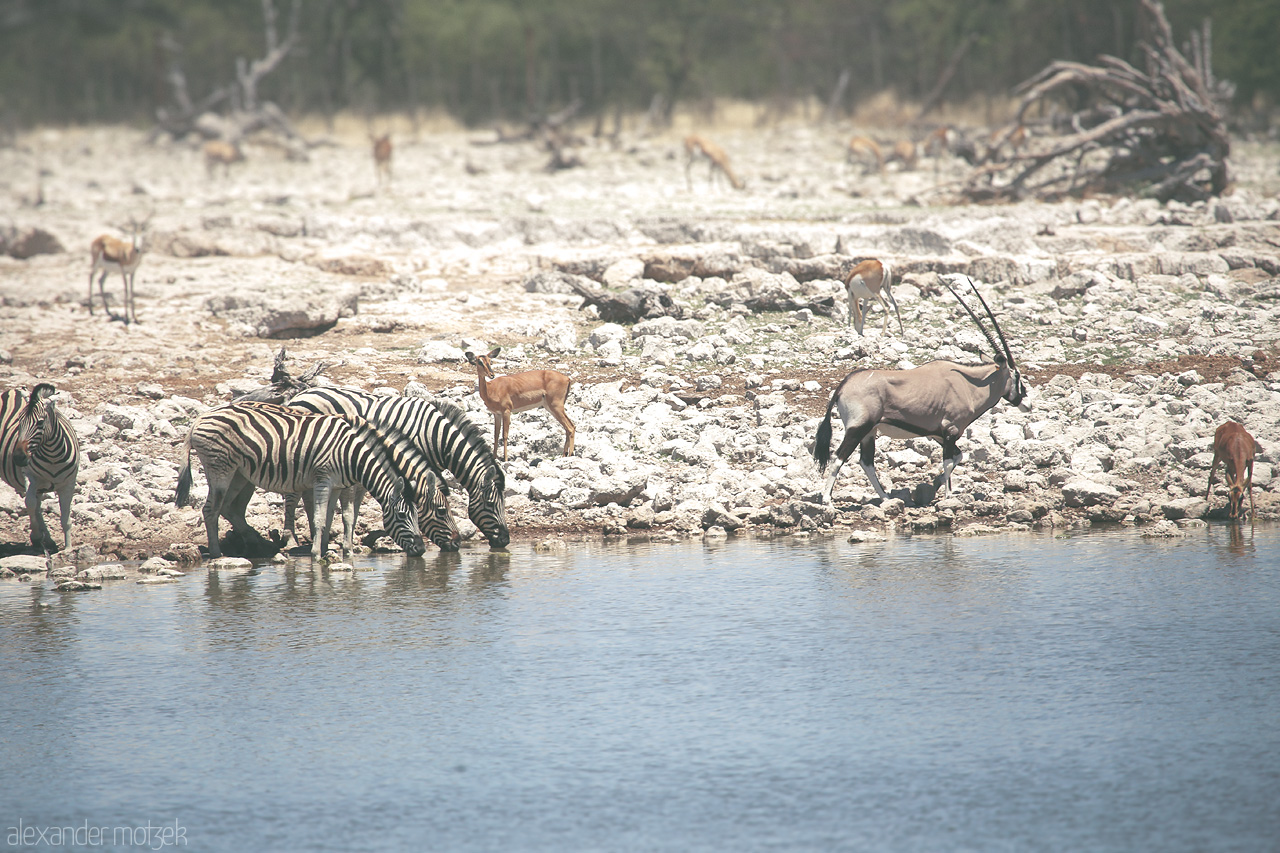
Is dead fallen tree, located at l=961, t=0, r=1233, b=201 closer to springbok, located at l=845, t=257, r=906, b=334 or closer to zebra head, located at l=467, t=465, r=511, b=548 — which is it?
springbok, located at l=845, t=257, r=906, b=334

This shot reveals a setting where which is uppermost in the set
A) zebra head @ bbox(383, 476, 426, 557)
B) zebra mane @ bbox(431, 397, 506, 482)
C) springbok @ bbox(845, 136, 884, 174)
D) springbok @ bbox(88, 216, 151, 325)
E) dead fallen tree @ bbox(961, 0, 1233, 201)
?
springbok @ bbox(845, 136, 884, 174)

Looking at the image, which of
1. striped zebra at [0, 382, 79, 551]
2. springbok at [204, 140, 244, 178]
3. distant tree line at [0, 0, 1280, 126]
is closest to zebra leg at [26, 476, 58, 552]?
striped zebra at [0, 382, 79, 551]

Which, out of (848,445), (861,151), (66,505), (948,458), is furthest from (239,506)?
(861,151)

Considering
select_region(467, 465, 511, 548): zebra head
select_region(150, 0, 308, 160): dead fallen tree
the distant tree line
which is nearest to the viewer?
select_region(467, 465, 511, 548): zebra head

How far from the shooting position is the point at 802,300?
Result: 1484cm

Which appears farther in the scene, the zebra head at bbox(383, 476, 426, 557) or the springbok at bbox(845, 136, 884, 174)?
the springbok at bbox(845, 136, 884, 174)

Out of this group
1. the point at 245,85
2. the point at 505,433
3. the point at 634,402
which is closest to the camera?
the point at 505,433

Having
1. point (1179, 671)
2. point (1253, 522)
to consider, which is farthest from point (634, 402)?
point (1179, 671)

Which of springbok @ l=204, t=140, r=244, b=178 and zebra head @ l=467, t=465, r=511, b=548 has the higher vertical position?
springbok @ l=204, t=140, r=244, b=178

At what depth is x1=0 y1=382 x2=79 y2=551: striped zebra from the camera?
30.3 feet

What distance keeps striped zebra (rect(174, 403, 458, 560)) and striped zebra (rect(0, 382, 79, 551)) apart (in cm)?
88

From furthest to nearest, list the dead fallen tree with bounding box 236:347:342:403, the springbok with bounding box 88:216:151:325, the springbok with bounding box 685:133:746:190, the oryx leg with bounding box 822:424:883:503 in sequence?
the springbok with bounding box 685:133:746:190 < the springbok with bounding box 88:216:151:325 < the dead fallen tree with bounding box 236:347:342:403 < the oryx leg with bounding box 822:424:883:503

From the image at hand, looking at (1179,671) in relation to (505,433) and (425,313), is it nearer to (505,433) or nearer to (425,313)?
(505,433)

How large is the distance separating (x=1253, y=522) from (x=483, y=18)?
3528 centimetres
